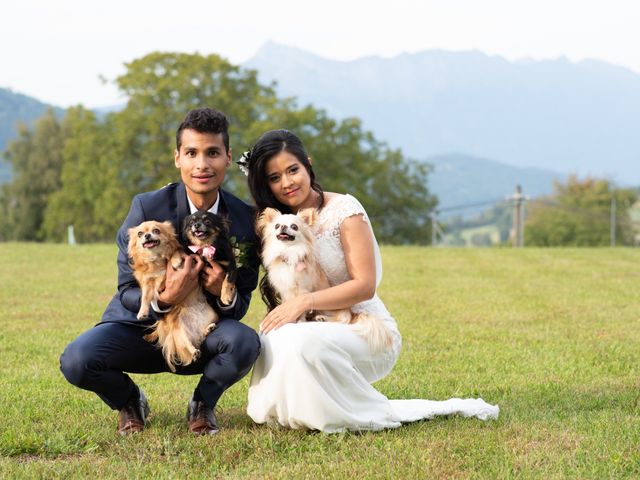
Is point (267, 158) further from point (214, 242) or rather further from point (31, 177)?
point (31, 177)

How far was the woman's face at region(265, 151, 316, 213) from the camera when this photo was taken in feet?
15.6

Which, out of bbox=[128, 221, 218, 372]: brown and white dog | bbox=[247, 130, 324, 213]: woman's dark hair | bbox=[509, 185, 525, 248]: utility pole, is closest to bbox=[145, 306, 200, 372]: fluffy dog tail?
bbox=[128, 221, 218, 372]: brown and white dog

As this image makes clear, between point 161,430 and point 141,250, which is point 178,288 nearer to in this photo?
point 141,250

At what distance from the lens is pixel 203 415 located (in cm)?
475

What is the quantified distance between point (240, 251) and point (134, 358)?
880 mm

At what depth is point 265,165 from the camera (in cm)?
478

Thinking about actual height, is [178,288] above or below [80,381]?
above

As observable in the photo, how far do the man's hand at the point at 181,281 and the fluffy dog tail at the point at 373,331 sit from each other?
102 cm

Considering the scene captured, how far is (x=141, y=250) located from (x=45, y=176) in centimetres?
5412

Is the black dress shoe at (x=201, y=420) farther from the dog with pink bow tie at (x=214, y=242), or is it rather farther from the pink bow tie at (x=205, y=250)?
the pink bow tie at (x=205, y=250)

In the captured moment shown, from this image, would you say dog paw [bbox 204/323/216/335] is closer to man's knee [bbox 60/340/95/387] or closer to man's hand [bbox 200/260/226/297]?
man's hand [bbox 200/260/226/297]

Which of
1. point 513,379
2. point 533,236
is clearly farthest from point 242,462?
point 533,236

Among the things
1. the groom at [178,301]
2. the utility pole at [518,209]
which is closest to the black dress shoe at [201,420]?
the groom at [178,301]

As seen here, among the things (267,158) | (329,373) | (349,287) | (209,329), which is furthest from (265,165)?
(329,373)
